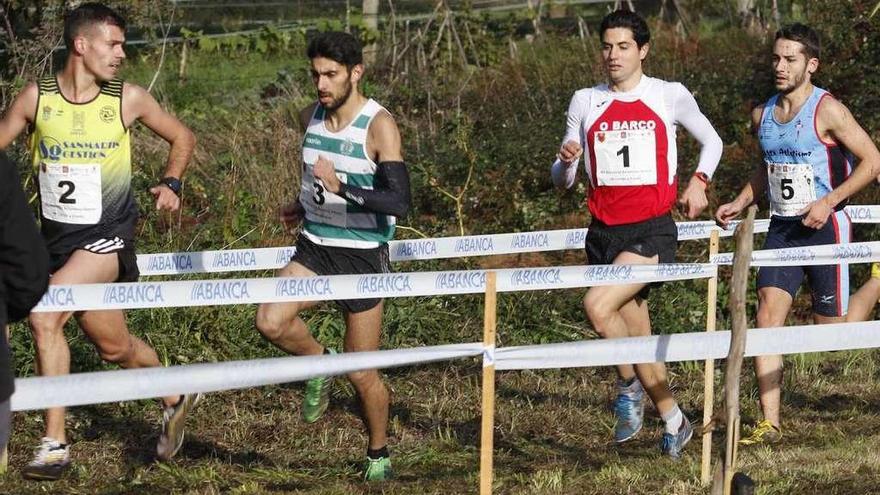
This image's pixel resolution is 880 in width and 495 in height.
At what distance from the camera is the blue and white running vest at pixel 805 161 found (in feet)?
25.3

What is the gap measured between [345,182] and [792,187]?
2.33 m

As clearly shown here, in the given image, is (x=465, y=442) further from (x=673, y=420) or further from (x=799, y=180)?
(x=799, y=180)

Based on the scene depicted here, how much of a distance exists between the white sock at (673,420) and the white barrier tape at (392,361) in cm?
114

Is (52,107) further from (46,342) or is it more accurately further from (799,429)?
(799,429)

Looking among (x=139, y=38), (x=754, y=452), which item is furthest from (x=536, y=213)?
(x=139, y=38)

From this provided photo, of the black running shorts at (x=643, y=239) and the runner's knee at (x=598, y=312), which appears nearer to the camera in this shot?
the runner's knee at (x=598, y=312)

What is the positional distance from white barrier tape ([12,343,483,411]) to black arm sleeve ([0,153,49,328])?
531 mm

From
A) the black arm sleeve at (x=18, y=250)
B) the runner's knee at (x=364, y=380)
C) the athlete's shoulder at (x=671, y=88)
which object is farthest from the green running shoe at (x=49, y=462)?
the athlete's shoulder at (x=671, y=88)

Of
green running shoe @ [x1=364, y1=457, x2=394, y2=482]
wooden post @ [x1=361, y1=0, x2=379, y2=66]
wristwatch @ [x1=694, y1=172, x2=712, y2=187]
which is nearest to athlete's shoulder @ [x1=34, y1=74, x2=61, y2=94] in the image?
green running shoe @ [x1=364, y1=457, x2=394, y2=482]

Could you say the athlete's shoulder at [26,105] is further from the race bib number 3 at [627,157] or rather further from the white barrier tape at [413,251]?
the race bib number 3 at [627,157]

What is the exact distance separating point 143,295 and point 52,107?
1184 mm

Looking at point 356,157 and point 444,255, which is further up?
point 356,157

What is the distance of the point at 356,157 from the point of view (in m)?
6.89

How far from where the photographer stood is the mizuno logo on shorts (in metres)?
6.92
